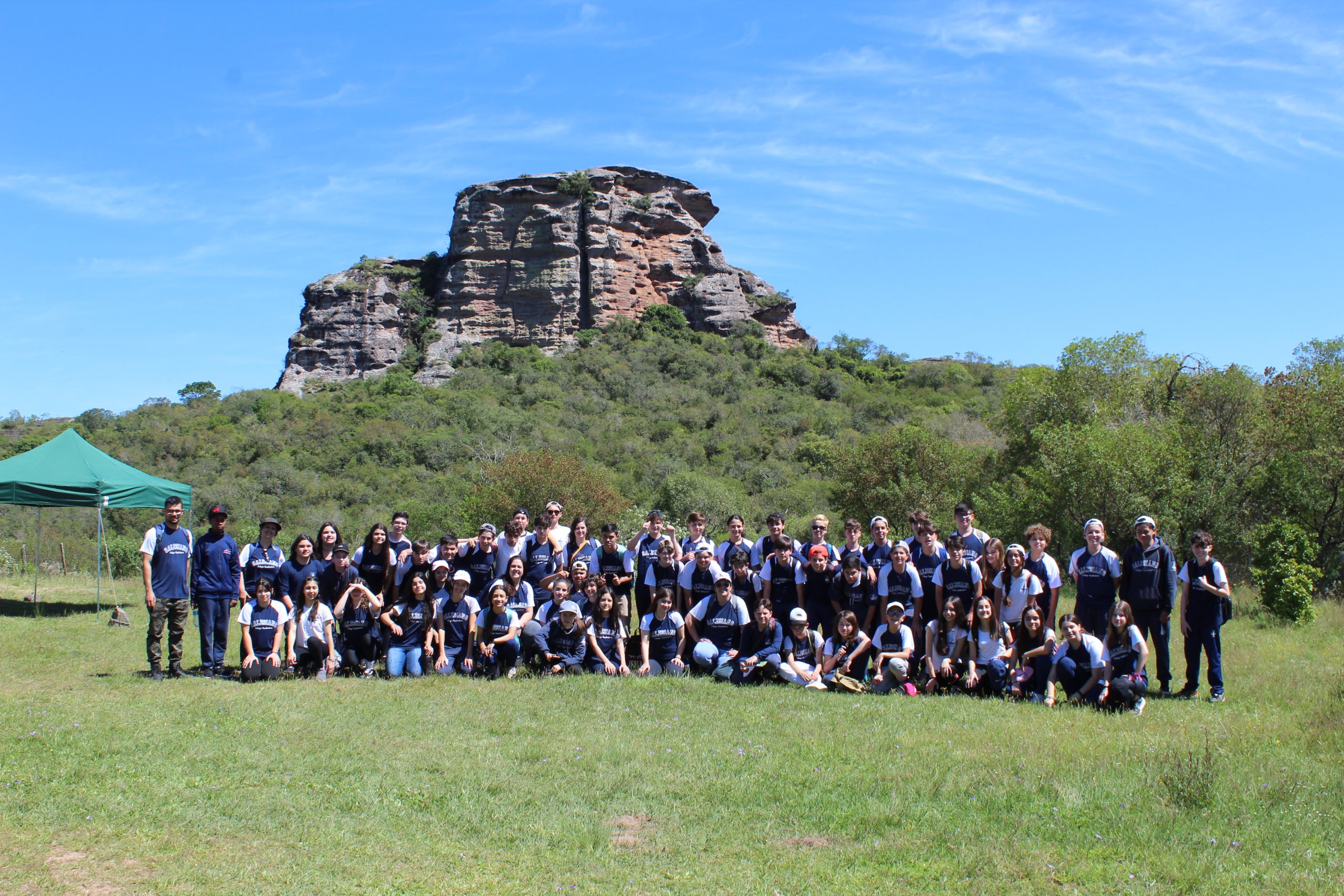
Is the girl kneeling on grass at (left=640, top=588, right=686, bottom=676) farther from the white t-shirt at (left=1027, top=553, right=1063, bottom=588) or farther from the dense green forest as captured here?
the dense green forest

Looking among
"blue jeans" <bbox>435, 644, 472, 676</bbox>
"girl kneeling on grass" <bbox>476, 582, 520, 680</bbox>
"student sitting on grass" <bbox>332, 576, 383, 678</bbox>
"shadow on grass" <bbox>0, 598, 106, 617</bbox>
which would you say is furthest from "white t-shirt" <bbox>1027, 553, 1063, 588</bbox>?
"shadow on grass" <bbox>0, 598, 106, 617</bbox>

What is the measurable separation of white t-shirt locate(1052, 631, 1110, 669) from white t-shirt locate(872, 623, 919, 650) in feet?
4.02

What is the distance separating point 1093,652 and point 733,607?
3.21 m

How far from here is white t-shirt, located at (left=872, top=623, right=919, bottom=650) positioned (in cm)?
871

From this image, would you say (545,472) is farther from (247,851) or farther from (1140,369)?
(247,851)

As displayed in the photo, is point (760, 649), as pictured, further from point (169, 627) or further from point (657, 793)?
point (169, 627)

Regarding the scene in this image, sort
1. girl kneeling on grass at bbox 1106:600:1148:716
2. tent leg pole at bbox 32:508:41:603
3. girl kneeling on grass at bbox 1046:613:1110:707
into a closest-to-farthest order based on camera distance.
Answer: girl kneeling on grass at bbox 1106:600:1148:716
girl kneeling on grass at bbox 1046:613:1110:707
tent leg pole at bbox 32:508:41:603

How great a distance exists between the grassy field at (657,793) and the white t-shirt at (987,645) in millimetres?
565

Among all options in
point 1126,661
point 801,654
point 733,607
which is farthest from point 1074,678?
point 733,607

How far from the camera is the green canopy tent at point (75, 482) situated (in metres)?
14.8

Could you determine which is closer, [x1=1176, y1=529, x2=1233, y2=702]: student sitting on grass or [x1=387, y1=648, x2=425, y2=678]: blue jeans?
[x1=1176, y1=529, x2=1233, y2=702]: student sitting on grass

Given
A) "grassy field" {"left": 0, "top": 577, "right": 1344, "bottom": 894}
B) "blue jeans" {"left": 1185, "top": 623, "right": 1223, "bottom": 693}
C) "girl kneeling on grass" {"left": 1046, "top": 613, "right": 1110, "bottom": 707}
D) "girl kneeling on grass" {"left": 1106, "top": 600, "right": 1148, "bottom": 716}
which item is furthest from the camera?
"blue jeans" {"left": 1185, "top": 623, "right": 1223, "bottom": 693}

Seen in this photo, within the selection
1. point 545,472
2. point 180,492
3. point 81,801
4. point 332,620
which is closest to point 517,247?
point 545,472

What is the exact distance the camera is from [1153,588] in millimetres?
8508
